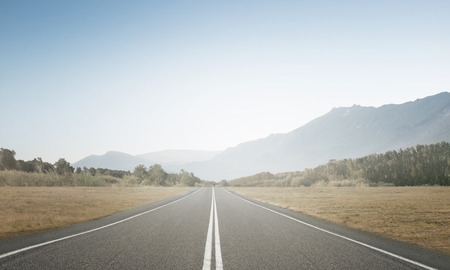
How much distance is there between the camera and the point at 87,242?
7402 mm

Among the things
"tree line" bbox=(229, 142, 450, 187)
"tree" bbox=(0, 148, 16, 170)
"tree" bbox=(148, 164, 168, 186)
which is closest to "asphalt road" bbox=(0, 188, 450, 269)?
"tree line" bbox=(229, 142, 450, 187)

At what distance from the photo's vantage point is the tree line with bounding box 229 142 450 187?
4894cm

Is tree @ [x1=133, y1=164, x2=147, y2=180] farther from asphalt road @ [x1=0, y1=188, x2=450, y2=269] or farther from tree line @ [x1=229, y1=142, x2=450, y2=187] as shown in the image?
asphalt road @ [x1=0, y1=188, x2=450, y2=269]

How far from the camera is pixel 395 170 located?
53469mm

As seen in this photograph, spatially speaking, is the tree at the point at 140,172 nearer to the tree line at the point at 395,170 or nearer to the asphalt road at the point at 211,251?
the tree line at the point at 395,170

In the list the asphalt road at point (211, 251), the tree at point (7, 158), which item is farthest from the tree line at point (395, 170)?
the tree at point (7, 158)

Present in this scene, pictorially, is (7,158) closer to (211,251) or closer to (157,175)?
(157,175)

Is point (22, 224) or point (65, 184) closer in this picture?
point (22, 224)

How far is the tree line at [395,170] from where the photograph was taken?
4894 centimetres

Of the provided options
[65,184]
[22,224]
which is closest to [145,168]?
[65,184]

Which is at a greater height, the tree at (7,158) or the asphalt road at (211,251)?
the tree at (7,158)

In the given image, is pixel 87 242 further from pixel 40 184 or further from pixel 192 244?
pixel 40 184

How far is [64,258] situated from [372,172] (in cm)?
6388

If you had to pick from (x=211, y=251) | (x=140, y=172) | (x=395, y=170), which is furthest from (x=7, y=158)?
(x=395, y=170)
